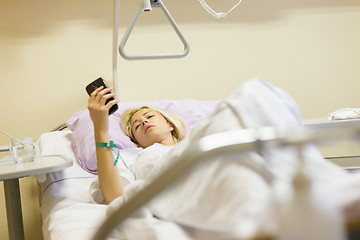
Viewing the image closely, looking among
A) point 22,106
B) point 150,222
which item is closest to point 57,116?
point 22,106

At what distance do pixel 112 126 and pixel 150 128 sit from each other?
32cm

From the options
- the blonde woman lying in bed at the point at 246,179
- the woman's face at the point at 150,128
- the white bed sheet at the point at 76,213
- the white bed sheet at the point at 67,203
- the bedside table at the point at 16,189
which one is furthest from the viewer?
the woman's face at the point at 150,128

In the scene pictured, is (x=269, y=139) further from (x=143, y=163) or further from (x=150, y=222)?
(x=143, y=163)

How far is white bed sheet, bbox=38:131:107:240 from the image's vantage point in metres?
1.30

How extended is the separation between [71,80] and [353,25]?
1.86 metres

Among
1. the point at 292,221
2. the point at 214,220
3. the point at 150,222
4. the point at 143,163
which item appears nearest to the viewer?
the point at 292,221

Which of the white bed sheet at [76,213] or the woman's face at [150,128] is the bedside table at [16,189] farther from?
the woman's face at [150,128]

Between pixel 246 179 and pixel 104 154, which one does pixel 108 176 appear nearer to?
pixel 104 154

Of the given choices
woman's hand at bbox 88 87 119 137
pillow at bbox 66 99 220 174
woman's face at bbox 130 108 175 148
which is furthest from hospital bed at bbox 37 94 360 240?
woman's hand at bbox 88 87 119 137

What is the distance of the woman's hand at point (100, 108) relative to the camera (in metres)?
1.56

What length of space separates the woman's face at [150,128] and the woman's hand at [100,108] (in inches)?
10.8

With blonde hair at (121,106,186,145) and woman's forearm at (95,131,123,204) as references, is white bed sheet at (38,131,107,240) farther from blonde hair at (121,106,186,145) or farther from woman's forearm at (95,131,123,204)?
blonde hair at (121,106,186,145)

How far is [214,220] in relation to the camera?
0.80m

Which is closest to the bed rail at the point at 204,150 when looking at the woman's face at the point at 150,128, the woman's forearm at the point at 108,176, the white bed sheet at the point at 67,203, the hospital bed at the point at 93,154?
the hospital bed at the point at 93,154
